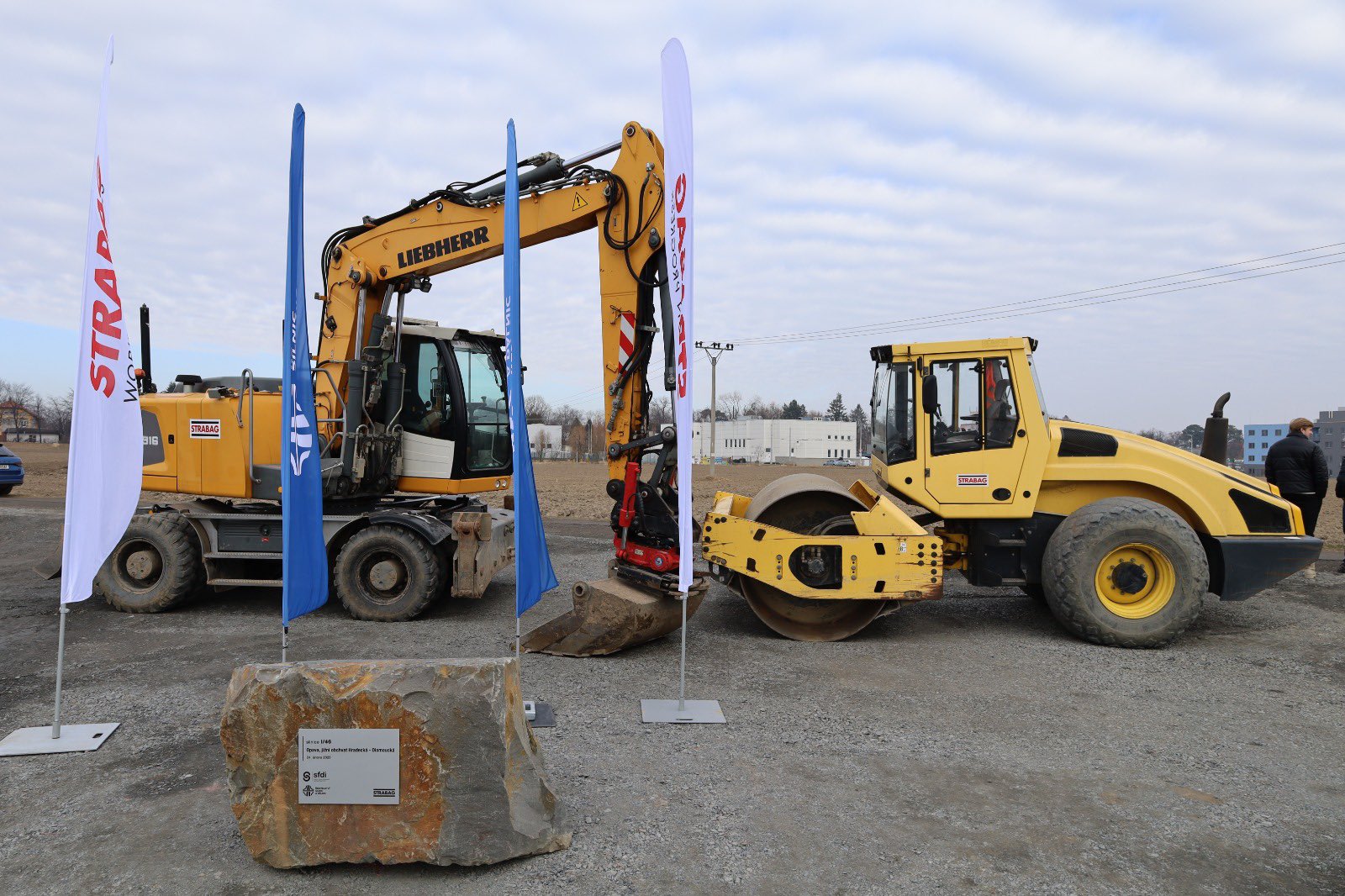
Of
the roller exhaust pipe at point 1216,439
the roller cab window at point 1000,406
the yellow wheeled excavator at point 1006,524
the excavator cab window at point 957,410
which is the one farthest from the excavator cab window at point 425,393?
the roller exhaust pipe at point 1216,439

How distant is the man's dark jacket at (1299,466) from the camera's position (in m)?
9.70

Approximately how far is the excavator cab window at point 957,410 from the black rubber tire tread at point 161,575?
7278mm

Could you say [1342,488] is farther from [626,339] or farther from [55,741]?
[55,741]

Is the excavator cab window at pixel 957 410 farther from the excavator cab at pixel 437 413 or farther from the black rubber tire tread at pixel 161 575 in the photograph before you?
the black rubber tire tread at pixel 161 575

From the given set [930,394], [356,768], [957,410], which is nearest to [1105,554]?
[957,410]

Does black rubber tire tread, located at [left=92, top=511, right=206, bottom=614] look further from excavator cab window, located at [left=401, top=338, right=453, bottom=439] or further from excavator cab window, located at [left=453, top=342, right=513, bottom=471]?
excavator cab window, located at [left=453, top=342, right=513, bottom=471]

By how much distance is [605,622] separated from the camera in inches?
255

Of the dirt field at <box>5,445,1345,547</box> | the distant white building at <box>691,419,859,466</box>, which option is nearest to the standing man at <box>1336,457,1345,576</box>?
the dirt field at <box>5,445,1345,547</box>

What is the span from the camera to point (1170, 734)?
507 cm

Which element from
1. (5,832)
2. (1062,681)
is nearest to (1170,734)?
(1062,681)

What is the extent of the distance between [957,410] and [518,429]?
4333mm

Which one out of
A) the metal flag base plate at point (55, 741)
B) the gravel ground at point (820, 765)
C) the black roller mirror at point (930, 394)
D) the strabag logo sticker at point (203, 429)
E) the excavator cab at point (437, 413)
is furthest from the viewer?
the excavator cab at point (437, 413)

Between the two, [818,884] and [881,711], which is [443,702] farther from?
[881,711]

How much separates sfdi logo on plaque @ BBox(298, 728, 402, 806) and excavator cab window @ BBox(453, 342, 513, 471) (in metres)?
5.45
